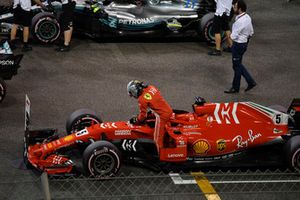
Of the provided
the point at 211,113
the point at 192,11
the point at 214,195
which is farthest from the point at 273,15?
the point at 214,195

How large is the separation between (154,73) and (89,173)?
15.9ft

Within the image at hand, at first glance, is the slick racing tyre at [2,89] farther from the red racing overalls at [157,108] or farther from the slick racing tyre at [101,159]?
the red racing overalls at [157,108]

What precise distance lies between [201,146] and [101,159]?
4.59ft

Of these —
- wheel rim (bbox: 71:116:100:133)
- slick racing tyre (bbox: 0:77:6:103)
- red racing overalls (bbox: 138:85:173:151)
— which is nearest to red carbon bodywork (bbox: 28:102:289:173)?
red racing overalls (bbox: 138:85:173:151)

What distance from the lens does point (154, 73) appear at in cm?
1320

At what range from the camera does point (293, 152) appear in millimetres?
8812

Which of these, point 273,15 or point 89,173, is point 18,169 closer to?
point 89,173

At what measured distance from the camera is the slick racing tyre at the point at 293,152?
880 centimetres

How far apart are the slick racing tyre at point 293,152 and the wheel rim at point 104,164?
241 cm

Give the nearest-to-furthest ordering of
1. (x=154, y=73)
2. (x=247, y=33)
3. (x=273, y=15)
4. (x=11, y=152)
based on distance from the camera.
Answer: (x=11, y=152)
(x=247, y=33)
(x=154, y=73)
(x=273, y=15)

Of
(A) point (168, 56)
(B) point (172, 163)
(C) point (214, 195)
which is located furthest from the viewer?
(A) point (168, 56)

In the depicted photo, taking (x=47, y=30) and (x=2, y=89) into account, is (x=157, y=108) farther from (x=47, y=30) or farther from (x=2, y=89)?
(x=47, y=30)

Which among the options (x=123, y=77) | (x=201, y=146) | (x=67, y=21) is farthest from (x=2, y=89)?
(x=201, y=146)

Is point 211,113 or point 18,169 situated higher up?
point 211,113
